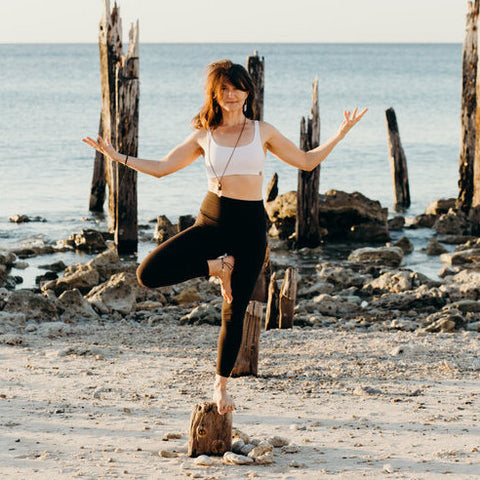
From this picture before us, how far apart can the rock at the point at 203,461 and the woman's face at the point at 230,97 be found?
2060mm

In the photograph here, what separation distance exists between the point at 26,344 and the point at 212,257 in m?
3.45

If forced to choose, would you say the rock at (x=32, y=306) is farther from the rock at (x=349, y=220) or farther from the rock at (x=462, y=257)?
the rock at (x=349, y=220)

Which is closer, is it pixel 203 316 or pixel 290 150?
pixel 290 150

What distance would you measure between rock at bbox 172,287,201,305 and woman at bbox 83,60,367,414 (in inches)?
220

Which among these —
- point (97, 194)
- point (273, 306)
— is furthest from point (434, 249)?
point (97, 194)

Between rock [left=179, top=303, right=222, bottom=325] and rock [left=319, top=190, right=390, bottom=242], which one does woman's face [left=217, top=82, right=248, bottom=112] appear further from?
rock [left=319, top=190, right=390, bottom=242]

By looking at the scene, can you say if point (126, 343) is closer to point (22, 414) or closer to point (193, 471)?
point (22, 414)

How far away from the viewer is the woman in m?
5.20

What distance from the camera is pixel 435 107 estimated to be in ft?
169

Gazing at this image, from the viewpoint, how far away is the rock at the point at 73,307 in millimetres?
9750

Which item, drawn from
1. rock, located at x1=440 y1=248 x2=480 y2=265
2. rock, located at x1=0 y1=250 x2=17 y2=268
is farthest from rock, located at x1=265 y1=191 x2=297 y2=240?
rock, located at x1=0 y1=250 x2=17 y2=268

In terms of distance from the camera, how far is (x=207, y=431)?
17.7 ft

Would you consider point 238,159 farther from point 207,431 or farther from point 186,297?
point 186,297

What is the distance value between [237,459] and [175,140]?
31.7m
